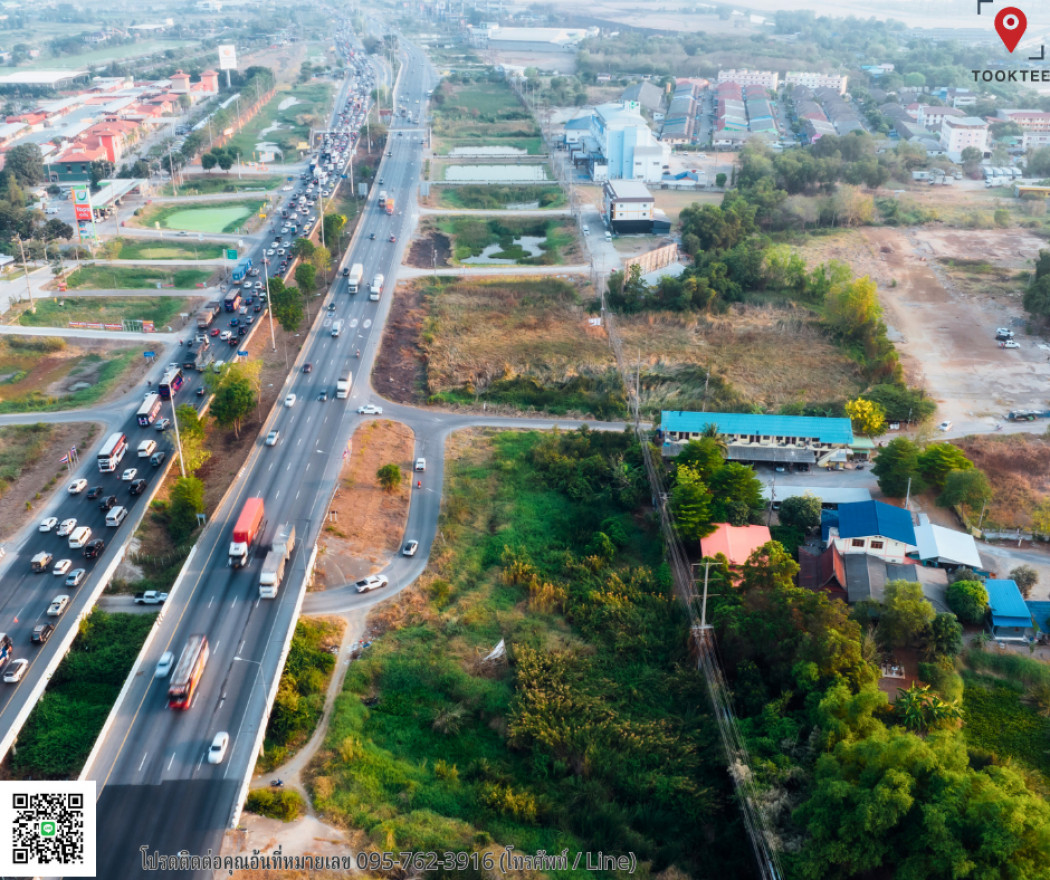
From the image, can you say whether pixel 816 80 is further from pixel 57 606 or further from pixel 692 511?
pixel 57 606

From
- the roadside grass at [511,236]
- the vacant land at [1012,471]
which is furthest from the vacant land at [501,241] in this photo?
the vacant land at [1012,471]

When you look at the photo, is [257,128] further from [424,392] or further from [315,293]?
[424,392]

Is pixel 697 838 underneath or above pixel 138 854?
underneath

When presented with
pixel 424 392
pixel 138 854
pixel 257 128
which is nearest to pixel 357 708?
pixel 138 854

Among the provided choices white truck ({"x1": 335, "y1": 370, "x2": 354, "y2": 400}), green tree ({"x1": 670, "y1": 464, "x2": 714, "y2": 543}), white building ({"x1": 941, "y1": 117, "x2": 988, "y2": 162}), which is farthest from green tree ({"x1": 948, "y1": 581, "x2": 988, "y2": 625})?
white building ({"x1": 941, "y1": 117, "x2": 988, "y2": 162})

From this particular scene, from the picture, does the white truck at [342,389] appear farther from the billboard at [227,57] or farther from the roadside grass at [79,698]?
the billboard at [227,57]
